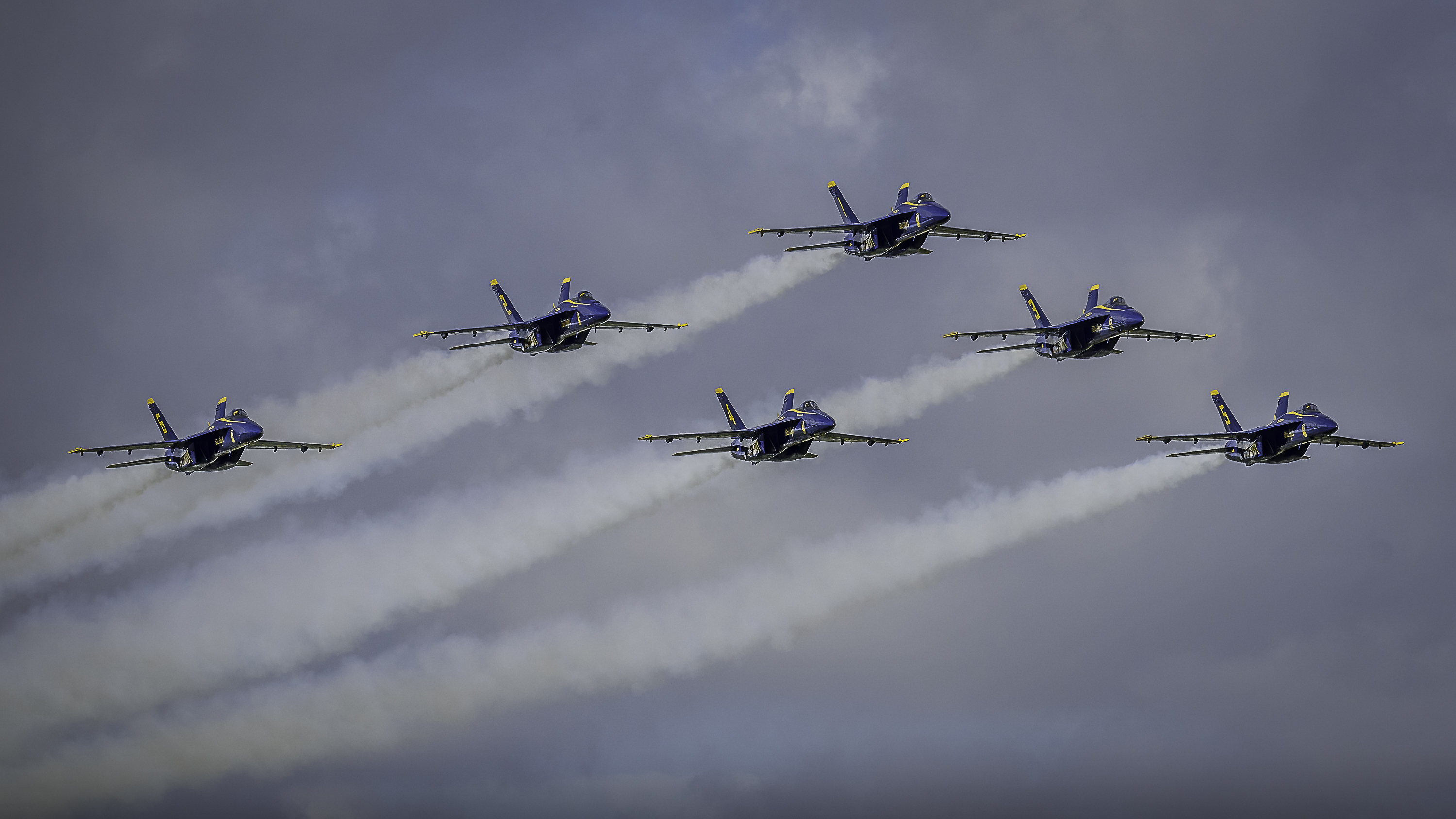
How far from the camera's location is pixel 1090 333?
9719 centimetres

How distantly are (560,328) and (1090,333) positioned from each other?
1256 inches

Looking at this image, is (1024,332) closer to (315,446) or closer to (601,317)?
(601,317)

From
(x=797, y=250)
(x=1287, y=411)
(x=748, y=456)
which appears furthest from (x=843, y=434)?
(x=1287, y=411)

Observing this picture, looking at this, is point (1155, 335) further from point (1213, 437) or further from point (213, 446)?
point (213, 446)

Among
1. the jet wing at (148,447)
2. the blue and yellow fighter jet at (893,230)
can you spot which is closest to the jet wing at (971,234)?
the blue and yellow fighter jet at (893,230)

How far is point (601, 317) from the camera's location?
306 feet

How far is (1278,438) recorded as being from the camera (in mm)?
93688

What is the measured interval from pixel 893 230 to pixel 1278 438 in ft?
83.8

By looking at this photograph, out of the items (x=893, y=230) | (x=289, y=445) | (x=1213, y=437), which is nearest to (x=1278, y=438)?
→ (x=1213, y=437)

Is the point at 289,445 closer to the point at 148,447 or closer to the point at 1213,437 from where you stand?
the point at 148,447

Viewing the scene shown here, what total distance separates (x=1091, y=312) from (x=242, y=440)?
50.7 m

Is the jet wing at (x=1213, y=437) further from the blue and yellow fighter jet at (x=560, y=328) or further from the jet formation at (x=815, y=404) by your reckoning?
the blue and yellow fighter jet at (x=560, y=328)

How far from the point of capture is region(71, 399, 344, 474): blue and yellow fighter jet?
92750mm

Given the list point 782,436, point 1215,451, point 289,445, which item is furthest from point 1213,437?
point 289,445
